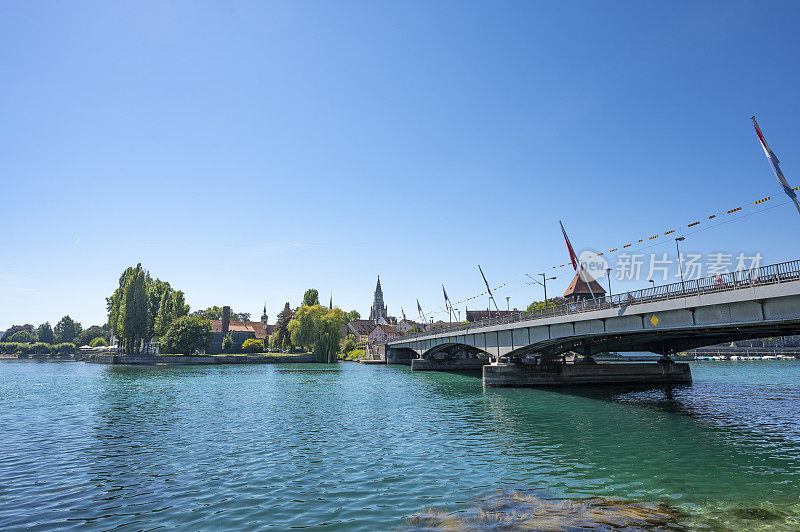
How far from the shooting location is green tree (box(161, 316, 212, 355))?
11788cm

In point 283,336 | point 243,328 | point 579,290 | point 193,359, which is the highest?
point 579,290

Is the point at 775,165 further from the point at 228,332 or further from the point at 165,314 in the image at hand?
the point at 228,332

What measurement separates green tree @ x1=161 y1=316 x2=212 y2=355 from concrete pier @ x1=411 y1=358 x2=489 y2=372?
204ft

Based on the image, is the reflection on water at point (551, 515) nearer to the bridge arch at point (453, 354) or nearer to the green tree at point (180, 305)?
the bridge arch at point (453, 354)

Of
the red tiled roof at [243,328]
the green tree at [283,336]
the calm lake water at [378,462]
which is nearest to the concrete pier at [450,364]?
the calm lake water at [378,462]

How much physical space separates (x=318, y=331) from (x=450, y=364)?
1625 inches

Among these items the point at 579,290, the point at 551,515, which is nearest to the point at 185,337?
the point at 579,290

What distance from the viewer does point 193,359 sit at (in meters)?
115

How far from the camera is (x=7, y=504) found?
14.5 m

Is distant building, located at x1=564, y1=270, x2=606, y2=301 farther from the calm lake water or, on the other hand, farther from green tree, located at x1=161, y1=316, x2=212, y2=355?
green tree, located at x1=161, y1=316, x2=212, y2=355

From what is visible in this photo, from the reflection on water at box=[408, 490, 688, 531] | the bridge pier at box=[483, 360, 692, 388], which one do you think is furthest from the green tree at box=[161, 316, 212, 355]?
the reflection on water at box=[408, 490, 688, 531]

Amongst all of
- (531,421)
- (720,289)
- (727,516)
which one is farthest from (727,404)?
(727,516)

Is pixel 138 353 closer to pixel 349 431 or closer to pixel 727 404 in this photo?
pixel 349 431

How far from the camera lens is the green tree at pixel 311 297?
494ft
